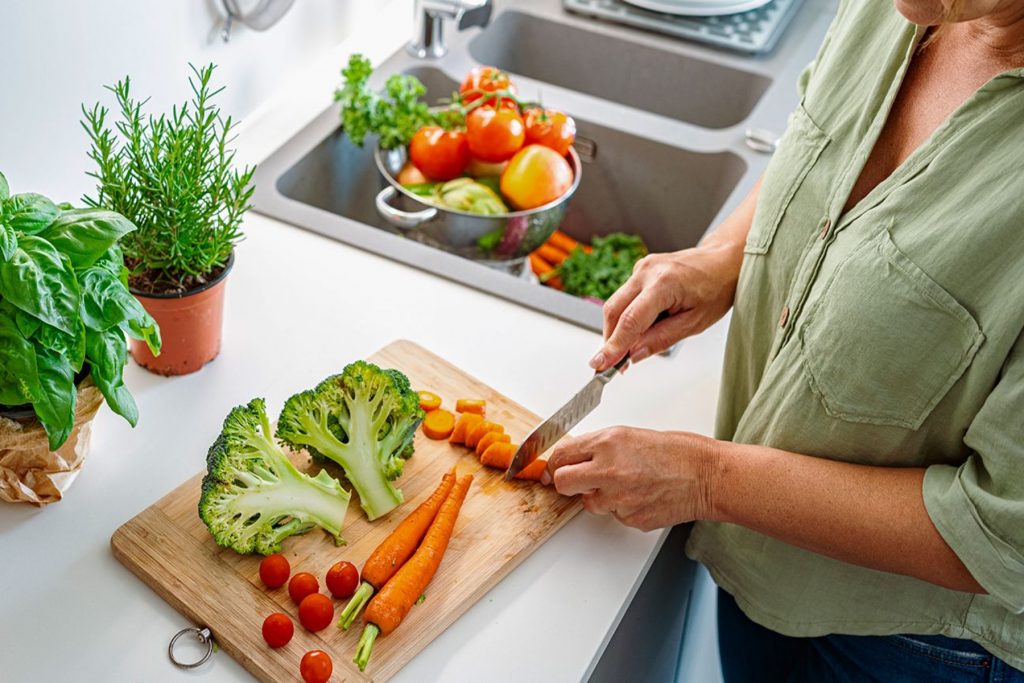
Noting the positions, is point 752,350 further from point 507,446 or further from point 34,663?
point 34,663

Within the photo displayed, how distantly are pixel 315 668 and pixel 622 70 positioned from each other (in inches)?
56.6

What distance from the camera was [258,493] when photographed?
1.05 metres

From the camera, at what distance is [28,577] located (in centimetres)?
102

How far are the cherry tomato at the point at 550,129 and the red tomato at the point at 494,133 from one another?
19mm

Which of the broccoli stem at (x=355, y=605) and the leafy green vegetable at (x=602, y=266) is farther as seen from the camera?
the leafy green vegetable at (x=602, y=266)

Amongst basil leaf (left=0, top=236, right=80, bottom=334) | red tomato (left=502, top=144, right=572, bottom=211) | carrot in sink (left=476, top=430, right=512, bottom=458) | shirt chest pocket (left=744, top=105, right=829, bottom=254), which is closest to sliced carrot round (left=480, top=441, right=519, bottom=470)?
carrot in sink (left=476, top=430, right=512, bottom=458)

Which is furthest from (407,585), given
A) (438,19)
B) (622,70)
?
(622,70)

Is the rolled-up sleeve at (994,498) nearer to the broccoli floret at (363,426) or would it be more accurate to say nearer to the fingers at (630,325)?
the fingers at (630,325)

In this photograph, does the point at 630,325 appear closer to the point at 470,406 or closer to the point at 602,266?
the point at 470,406

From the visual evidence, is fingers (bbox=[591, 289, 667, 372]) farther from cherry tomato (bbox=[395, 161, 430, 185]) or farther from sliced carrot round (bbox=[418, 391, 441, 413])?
cherry tomato (bbox=[395, 161, 430, 185])

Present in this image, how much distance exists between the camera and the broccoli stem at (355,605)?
3.25 ft

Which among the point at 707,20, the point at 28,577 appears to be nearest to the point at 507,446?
the point at 28,577

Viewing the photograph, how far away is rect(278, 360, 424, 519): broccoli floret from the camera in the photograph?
112cm

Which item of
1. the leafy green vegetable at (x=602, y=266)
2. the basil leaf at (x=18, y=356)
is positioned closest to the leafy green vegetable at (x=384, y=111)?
the leafy green vegetable at (x=602, y=266)
